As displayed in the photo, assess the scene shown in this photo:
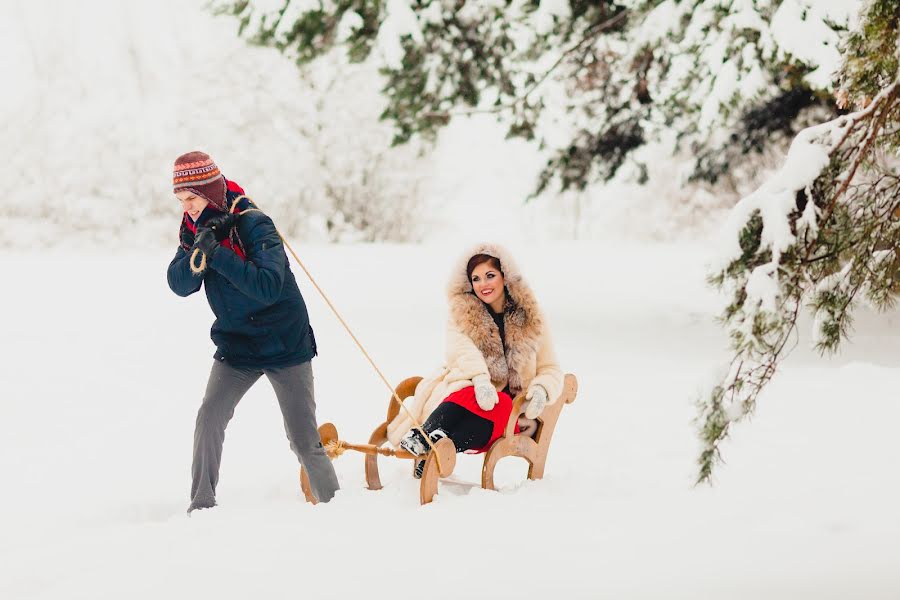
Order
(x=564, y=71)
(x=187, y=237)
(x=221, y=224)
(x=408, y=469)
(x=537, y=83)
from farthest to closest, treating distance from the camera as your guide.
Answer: (x=564, y=71) < (x=537, y=83) < (x=408, y=469) < (x=187, y=237) < (x=221, y=224)

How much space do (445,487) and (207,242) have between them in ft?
5.22

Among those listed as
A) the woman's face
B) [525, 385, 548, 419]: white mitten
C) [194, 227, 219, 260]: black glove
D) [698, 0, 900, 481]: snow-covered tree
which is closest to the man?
[194, 227, 219, 260]: black glove

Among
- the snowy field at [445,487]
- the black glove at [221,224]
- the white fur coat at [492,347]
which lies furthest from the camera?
the white fur coat at [492,347]

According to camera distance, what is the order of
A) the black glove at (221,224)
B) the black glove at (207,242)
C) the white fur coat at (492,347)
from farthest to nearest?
the white fur coat at (492,347) → the black glove at (221,224) → the black glove at (207,242)

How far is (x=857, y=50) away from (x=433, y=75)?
680 cm

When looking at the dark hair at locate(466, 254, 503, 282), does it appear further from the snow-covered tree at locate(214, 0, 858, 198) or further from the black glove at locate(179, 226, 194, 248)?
the snow-covered tree at locate(214, 0, 858, 198)

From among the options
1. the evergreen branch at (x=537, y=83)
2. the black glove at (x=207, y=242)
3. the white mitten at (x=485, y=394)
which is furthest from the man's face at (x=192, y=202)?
the evergreen branch at (x=537, y=83)

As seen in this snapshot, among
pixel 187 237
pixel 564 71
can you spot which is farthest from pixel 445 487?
pixel 564 71

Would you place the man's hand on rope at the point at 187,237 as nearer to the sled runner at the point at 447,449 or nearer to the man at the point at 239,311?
the man at the point at 239,311

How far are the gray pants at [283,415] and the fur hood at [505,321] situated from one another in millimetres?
743

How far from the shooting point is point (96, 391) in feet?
26.6

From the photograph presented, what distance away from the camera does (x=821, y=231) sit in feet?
9.08

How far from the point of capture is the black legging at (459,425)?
4084 mm

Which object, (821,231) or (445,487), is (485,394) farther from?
(821,231)
